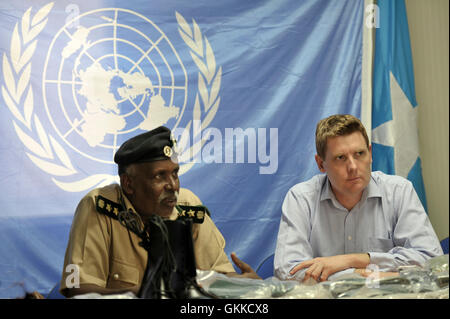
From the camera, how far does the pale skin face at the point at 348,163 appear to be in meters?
1.57

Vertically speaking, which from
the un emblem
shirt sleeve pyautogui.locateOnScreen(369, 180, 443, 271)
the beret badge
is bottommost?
shirt sleeve pyautogui.locateOnScreen(369, 180, 443, 271)

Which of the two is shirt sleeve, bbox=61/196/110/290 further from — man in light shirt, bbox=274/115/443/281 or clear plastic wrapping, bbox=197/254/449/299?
man in light shirt, bbox=274/115/443/281

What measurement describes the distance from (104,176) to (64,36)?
2.10 ft

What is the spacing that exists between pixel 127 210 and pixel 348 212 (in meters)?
0.78

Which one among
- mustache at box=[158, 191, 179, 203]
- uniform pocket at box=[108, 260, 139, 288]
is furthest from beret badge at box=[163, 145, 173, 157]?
uniform pocket at box=[108, 260, 139, 288]

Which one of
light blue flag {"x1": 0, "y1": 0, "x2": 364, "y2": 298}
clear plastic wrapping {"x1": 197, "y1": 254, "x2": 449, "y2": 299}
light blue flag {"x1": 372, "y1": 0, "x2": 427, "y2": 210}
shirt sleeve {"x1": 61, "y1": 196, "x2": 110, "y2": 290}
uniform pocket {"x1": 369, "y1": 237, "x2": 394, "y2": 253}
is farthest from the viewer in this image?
light blue flag {"x1": 372, "y1": 0, "x2": 427, "y2": 210}

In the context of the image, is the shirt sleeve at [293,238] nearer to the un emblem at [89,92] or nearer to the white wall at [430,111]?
the un emblem at [89,92]

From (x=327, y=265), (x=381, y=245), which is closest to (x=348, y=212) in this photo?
(x=381, y=245)

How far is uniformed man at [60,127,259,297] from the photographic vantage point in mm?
1357

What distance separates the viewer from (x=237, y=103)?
2.24 m

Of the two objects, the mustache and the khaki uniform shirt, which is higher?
the mustache

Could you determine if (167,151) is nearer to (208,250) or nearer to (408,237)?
(208,250)

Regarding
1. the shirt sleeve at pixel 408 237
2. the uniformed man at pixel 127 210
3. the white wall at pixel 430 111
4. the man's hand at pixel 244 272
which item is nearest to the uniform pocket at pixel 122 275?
the uniformed man at pixel 127 210
